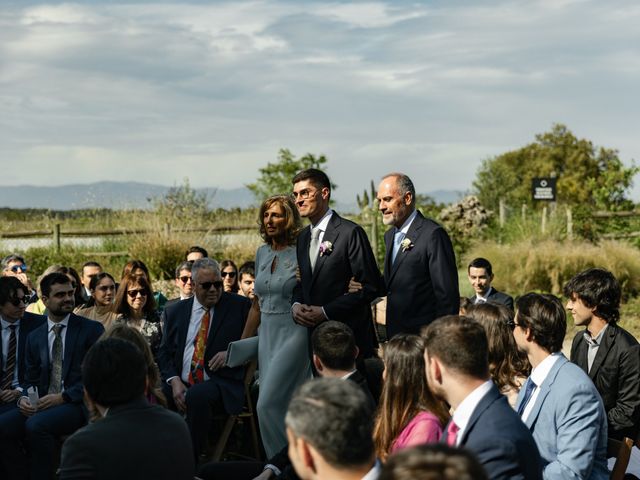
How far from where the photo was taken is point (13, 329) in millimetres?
6461

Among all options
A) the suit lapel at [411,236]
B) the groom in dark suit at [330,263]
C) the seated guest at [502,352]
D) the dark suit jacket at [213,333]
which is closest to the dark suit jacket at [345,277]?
the groom in dark suit at [330,263]

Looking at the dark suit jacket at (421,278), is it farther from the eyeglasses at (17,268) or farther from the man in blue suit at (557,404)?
the eyeglasses at (17,268)

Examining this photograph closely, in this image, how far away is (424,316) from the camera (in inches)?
215

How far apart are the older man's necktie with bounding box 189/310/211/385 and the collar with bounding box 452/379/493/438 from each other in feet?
12.1

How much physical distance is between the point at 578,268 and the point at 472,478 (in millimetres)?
14735

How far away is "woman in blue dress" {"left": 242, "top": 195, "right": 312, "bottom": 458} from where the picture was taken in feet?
18.6

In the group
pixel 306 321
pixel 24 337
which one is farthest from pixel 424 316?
pixel 24 337

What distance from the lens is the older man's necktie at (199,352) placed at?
6.50 metres

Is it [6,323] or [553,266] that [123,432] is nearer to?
[6,323]

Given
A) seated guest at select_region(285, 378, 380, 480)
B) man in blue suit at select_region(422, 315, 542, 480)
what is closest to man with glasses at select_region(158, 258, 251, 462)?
man in blue suit at select_region(422, 315, 542, 480)

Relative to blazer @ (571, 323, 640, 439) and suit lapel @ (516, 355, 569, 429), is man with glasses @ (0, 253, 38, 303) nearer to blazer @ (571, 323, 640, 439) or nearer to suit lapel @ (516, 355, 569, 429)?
blazer @ (571, 323, 640, 439)

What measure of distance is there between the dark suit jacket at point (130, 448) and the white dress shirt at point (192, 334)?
3113mm

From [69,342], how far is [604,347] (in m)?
3.64

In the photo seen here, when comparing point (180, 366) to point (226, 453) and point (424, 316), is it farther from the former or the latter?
point (424, 316)
